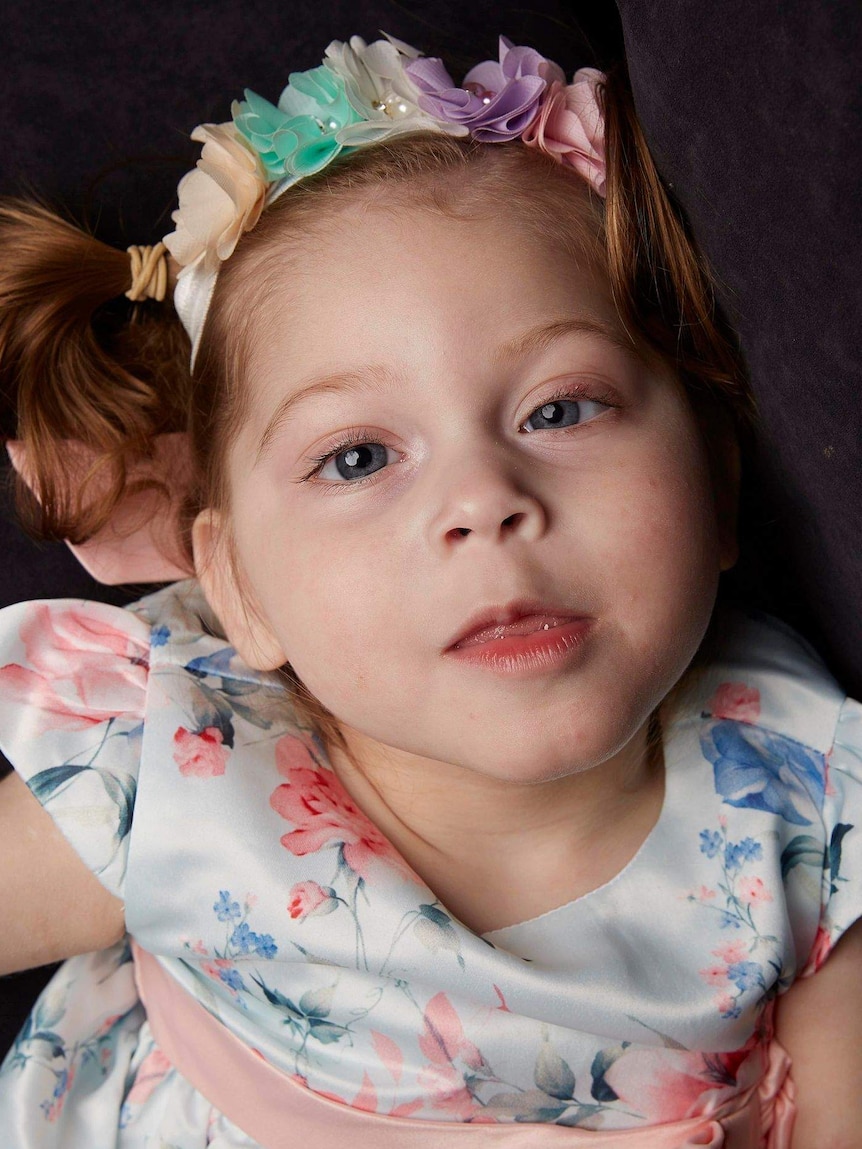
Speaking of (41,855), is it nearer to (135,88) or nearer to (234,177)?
(234,177)

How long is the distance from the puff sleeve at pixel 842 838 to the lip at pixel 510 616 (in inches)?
16.2

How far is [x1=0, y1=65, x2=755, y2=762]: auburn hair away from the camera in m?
1.00

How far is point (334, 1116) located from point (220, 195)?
842 mm

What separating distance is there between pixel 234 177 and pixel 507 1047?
0.81 meters

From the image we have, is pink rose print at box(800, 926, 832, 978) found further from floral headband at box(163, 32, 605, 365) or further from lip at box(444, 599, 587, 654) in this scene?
floral headband at box(163, 32, 605, 365)

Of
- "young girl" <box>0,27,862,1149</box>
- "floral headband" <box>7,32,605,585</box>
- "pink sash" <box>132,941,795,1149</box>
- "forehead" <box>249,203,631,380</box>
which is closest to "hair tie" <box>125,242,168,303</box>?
"young girl" <box>0,27,862,1149</box>

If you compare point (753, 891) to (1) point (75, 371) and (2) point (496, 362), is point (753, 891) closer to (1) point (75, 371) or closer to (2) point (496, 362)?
(2) point (496, 362)

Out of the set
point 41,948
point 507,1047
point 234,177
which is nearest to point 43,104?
point 234,177

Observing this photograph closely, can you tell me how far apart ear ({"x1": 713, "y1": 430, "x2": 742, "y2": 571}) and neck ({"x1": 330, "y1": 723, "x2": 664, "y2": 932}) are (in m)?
0.23

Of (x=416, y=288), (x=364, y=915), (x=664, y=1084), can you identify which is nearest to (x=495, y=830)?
(x=364, y=915)

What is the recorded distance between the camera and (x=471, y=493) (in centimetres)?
86

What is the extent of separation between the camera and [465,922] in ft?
3.65

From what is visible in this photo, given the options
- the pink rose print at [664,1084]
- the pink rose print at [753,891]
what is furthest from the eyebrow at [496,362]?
the pink rose print at [664,1084]

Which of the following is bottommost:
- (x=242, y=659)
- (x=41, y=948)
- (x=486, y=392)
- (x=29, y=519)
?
(x=41, y=948)
